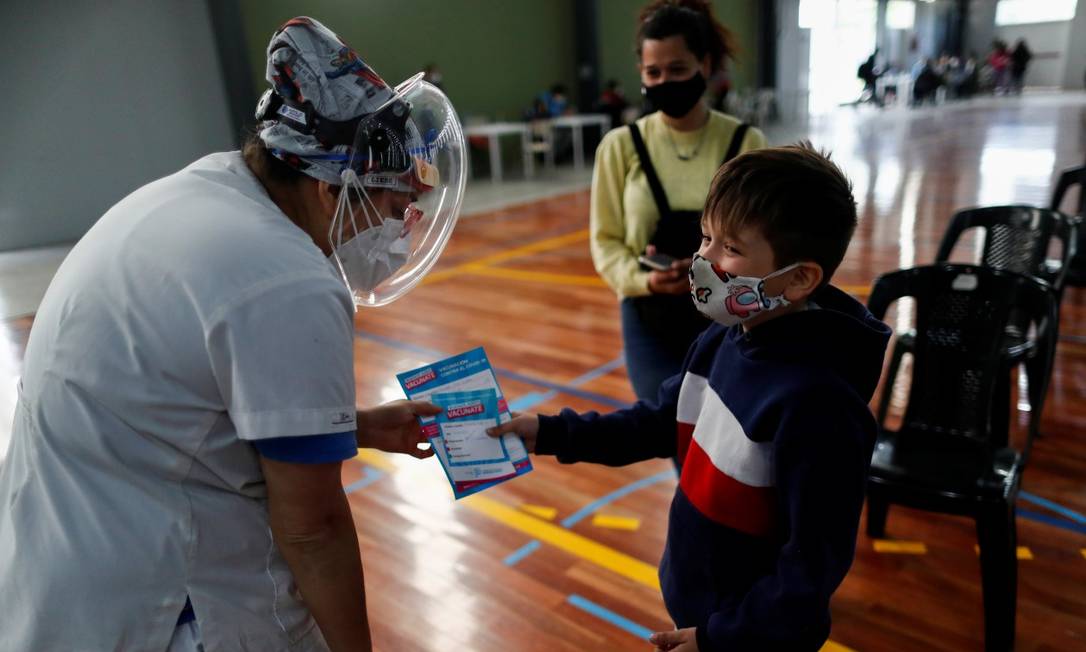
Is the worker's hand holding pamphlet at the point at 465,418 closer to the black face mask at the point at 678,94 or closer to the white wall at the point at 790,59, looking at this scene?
the black face mask at the point at 678,94

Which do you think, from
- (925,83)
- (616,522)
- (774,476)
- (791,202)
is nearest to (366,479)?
(616,522)

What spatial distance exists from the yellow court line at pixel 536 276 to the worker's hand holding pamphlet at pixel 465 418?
15.6ft

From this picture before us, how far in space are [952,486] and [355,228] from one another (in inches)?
71.1

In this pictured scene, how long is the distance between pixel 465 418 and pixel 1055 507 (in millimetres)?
2488

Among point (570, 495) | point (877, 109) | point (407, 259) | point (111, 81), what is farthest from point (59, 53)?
point (877, 109)

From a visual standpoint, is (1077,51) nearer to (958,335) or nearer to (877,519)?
(958,335)

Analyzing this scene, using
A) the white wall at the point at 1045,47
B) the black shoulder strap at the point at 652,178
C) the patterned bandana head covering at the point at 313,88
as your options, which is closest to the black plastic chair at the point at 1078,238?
the black shoulder strap at the point at 652,178

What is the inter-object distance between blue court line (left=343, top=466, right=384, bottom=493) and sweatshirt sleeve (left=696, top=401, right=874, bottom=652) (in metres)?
2.40

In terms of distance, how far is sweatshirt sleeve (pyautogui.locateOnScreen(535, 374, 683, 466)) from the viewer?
4.93 feet

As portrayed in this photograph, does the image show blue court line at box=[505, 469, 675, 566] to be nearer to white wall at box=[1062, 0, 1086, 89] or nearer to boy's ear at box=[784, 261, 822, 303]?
boy's ear at box=[784, 261, 822, 303]

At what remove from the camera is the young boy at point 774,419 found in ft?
3.60

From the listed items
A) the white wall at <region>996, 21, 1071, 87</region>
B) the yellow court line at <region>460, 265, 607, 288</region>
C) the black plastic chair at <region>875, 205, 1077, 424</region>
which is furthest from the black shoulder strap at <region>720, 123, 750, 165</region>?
the white wall at <region>996, 21, 1071, 87</region>

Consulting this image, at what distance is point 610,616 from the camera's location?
2.35m

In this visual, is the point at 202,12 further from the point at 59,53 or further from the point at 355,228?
the point at 355,228
